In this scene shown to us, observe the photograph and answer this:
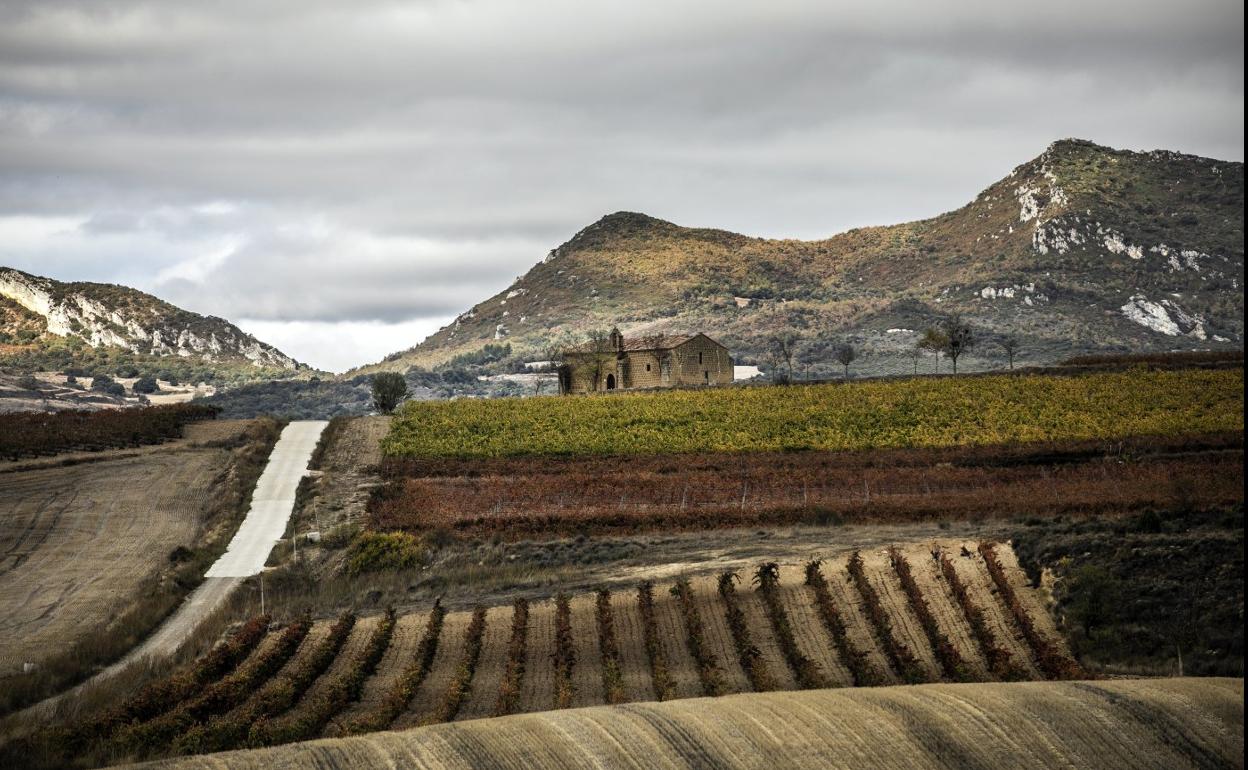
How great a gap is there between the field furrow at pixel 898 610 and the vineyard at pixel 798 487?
10.3 m

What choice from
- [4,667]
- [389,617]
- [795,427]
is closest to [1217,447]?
[795,427]

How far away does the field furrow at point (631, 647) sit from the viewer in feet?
118

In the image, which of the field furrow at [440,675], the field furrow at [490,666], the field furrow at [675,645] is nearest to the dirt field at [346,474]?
the field furrow at [440,675]

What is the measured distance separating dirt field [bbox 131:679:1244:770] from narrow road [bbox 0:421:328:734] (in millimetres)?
14021

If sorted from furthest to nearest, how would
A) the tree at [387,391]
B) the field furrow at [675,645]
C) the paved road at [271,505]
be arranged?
the tree at [387,391] < the paved road at [271,505] < the field furrow at [675,645]

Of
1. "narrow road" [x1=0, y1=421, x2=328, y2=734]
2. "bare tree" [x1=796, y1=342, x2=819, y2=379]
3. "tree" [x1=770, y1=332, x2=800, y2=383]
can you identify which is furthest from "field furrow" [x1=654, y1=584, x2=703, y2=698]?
"bare tree" [x1=796, y1=342, x2=819, y2=379]

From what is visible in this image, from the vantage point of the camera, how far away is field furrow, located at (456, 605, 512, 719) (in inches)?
1366

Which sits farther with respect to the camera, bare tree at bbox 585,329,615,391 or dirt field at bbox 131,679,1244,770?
bare tree at bbox 585,329,615,391

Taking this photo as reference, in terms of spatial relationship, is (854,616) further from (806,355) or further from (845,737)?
(806,355)

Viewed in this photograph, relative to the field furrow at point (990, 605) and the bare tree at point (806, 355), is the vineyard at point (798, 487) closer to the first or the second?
the field furrow at point (990, 605)

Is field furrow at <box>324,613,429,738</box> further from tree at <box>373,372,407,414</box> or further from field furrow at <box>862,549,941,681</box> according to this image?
tree at <box>373,372,407,414</box>

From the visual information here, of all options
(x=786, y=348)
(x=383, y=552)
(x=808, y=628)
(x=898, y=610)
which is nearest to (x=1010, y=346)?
(x=786, y=348)

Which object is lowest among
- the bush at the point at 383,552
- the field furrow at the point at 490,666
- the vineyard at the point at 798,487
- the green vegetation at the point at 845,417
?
the field furrow at the point at 490,666

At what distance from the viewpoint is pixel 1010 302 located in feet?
648
